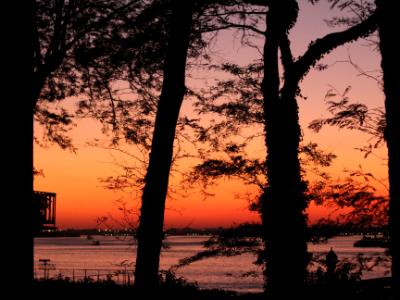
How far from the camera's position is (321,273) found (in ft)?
48.1

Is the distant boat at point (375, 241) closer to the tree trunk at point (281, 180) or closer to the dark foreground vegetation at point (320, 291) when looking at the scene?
the dark foreground vegetation at point (320, 291)

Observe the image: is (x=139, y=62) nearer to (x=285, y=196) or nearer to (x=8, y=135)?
(x=285, y=196)

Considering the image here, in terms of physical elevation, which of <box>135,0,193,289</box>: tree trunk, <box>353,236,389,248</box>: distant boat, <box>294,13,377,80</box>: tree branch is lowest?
<box>353,236,389,248</box>: distant boat

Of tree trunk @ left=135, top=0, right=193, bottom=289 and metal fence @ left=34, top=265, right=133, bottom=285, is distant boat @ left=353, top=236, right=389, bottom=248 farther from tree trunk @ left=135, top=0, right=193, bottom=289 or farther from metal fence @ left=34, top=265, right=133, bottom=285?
metal fence @ left=34, top=265, right=133, bottom=285

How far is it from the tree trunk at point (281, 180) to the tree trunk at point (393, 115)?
→ 4706mm

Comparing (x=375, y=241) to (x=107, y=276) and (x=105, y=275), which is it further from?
(x=105, y=275)

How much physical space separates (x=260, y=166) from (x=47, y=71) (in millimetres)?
8687

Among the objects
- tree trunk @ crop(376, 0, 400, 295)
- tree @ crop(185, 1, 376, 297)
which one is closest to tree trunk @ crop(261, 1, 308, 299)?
tree @ crop(185, 1, 376, 297)

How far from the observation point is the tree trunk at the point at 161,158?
10.2 m

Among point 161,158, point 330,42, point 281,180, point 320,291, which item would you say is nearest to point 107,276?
point 320,291

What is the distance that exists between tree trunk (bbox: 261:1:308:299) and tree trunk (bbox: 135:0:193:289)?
10.5ft

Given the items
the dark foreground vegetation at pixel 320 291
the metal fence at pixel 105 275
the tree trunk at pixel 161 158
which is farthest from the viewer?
the metal fence at pixel 105 275

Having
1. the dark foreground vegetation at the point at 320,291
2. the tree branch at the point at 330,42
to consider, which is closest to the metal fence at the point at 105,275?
the dark foreground vegetation at the point at 320,291

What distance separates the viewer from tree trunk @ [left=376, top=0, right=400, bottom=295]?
804 centimetres
